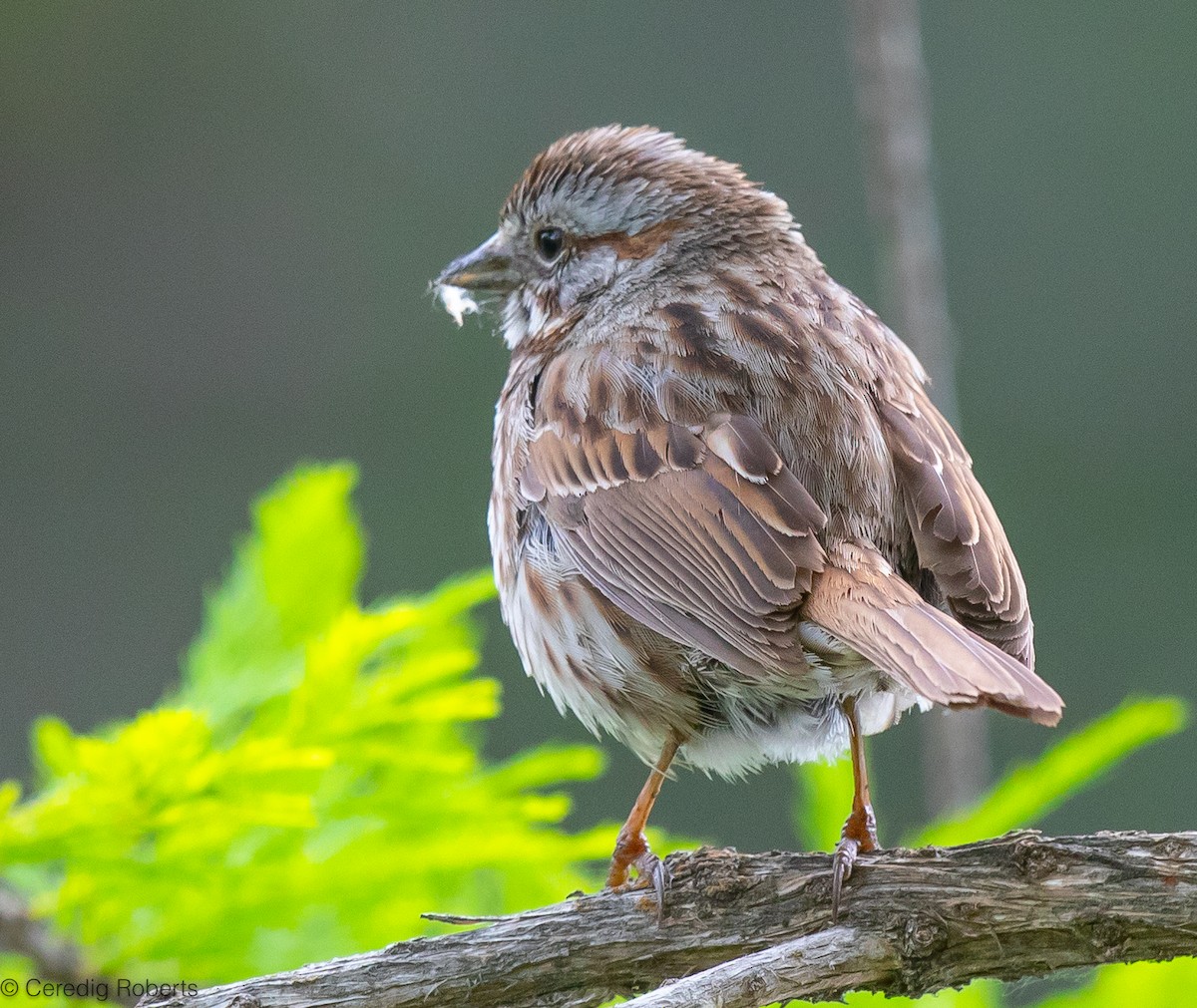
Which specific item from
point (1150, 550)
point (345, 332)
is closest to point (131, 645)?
point (345, 332)

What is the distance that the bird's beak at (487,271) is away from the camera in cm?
407

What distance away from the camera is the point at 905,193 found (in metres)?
3.79

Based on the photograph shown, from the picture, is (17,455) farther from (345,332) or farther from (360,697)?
(360,697)

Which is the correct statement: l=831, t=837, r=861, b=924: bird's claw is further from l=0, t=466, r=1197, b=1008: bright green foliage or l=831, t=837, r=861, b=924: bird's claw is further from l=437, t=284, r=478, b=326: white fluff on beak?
l=437, t=284, r=478, b=326: white fluff on beak

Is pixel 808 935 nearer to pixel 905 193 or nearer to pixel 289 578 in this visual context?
pixel 289 578

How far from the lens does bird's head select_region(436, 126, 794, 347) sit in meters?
3.82

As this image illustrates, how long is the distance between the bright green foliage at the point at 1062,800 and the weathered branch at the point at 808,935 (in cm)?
37

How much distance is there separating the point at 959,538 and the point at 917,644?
0.51 m

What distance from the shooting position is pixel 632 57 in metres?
10.0

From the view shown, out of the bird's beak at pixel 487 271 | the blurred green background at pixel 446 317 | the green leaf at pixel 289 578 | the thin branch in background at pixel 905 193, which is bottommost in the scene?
the green leaf at pixel 289 578

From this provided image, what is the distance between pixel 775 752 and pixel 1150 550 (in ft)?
20.2

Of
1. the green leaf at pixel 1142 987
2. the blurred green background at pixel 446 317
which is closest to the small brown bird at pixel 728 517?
the green leaf at pixel 1142 987

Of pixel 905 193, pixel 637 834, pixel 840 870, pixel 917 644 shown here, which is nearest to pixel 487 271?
pixel 905 193

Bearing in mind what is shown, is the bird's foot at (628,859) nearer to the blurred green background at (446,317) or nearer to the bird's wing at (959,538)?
the bird's wing at (959,538)
